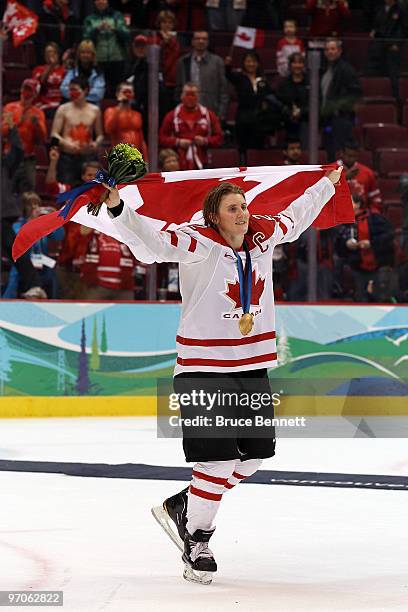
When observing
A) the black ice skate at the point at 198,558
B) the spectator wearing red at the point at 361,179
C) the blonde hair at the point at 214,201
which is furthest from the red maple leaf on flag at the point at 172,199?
the spectator wearing red at the point at 361,179

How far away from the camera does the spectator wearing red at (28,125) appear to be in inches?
443

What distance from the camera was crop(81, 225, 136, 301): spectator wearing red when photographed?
1120cm

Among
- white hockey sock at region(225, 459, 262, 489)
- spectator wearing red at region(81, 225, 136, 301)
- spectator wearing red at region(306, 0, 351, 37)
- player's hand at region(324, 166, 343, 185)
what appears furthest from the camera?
spectator wearing red at region(306, 0, 351, 37)

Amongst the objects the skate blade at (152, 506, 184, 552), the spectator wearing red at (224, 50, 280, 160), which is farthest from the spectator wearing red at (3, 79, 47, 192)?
the skate blade at (152, 506, 184, 552)

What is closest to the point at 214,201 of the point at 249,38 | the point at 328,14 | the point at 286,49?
the point at 286,49

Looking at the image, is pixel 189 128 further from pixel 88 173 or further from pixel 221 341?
pixel 221 341

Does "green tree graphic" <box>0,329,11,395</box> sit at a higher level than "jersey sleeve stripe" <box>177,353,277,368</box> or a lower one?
lower

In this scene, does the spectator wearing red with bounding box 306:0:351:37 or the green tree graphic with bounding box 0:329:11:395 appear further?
the spectator wearing red with bounding box 306:0:351:37

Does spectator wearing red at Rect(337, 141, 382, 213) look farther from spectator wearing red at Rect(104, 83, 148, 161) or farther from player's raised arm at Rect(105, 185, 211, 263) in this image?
player's raised arm at Rect(105, 185, 211, 263)

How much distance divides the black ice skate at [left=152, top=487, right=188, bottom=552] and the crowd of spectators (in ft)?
20.1

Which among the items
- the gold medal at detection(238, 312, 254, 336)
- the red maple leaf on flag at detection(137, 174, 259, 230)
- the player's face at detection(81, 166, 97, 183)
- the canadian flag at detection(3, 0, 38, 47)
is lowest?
the player's face at detection(81, 166, 97, 183)

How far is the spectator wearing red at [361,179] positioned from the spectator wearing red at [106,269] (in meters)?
2.05

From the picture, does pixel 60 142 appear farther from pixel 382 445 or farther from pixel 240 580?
pixel 240 580

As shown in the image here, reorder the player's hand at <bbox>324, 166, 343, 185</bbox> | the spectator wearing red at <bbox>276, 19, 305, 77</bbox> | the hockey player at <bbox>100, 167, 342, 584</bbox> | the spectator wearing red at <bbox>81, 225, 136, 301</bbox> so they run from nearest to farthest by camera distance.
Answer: the hockey player at <bbox>100, 167, 342, 584</bbox> → the player's hand at <bbox>324, 166, 343, 185</bbox> → the spectator wearing red at <bbox>81, 225, 136, 301</bbox> → the spectator wearing red at <bbox>276, 19, 305, 77</bbox>
